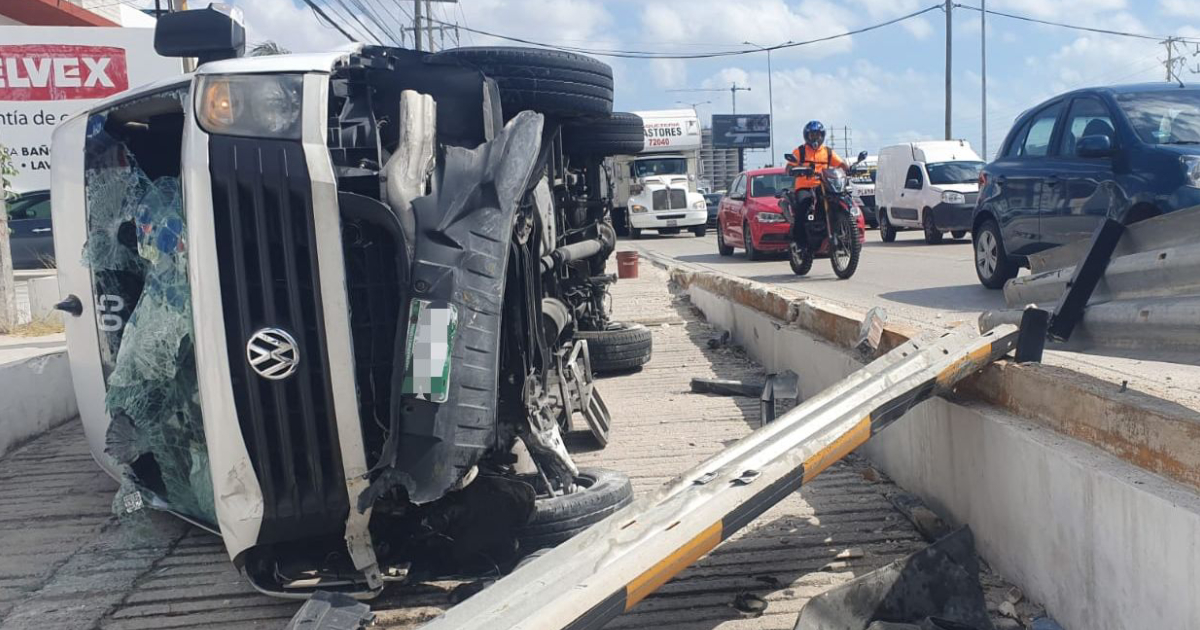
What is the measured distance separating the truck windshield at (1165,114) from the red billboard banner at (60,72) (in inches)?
571

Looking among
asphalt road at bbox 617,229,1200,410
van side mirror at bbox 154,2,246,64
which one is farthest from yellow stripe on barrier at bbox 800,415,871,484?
van side mirror at bbox 154,2,246,64

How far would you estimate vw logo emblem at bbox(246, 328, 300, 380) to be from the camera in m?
2.81

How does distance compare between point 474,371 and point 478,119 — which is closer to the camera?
point 474,371

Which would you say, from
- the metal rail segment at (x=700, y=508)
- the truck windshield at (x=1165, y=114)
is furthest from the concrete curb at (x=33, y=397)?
the truck windshield at (x=1165, y=114)

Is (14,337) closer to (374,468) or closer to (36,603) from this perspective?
(36,603)

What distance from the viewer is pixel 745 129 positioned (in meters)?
71.8

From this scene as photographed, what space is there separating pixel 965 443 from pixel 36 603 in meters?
3.24

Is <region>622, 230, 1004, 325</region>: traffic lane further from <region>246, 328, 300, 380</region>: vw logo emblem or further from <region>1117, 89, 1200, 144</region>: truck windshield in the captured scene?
<region>246, 328, 300, 380</region>: vw logo emblem

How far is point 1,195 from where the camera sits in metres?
8.96

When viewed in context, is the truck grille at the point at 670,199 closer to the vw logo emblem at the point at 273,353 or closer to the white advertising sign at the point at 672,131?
the white advertising sign at the point at 672,131

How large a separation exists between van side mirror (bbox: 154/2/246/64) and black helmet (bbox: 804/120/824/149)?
9.06 m

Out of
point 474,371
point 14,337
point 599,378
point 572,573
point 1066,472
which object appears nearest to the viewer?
point 572,573

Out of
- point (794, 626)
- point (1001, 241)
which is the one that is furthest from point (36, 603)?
point (1001, 241)

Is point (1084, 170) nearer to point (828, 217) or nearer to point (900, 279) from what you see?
point (900, 279)
